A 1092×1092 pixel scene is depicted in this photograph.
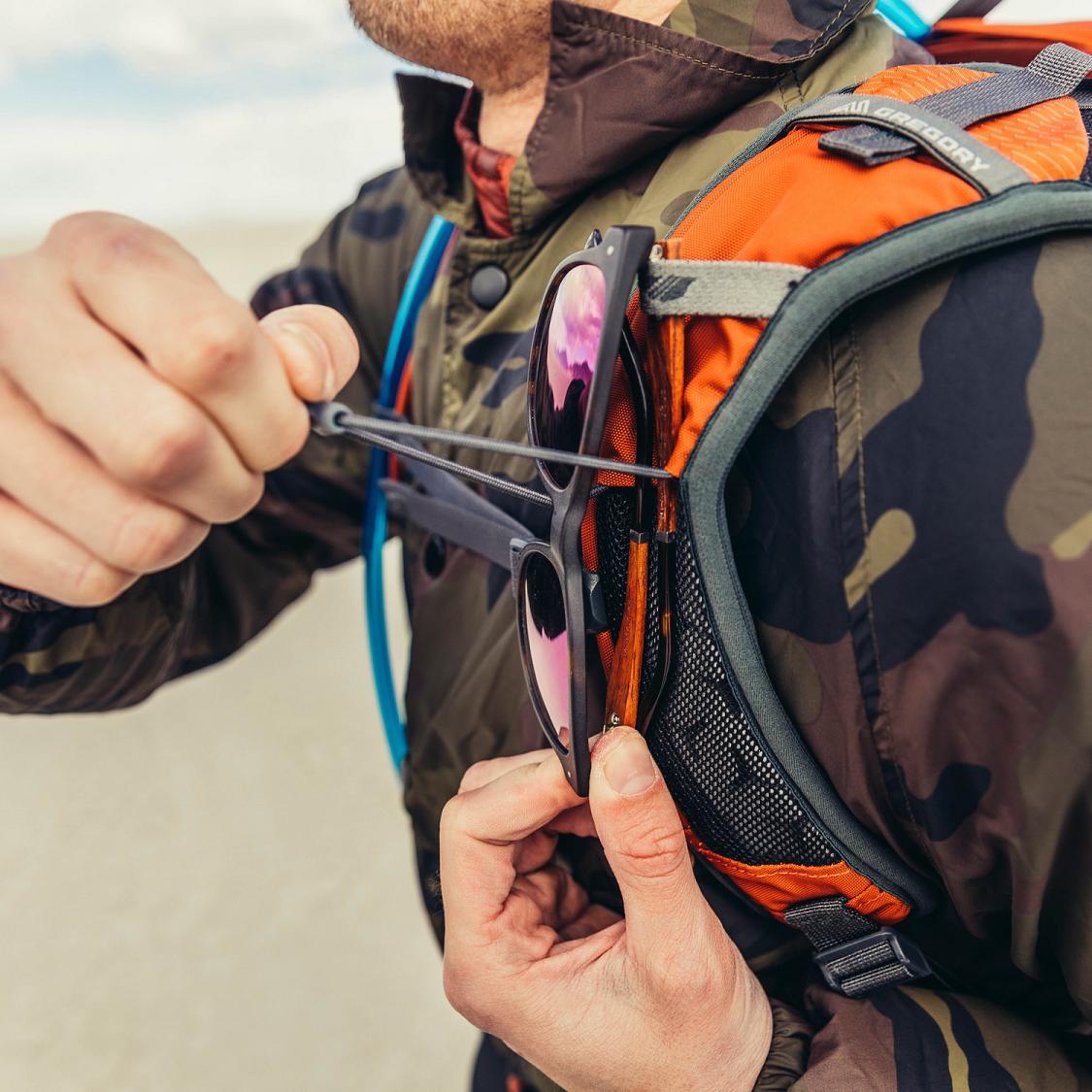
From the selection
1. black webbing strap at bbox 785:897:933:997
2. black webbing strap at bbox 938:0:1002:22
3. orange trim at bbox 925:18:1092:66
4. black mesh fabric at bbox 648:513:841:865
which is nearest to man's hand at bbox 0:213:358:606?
black mesh fabric at bbox 648:513:841:865

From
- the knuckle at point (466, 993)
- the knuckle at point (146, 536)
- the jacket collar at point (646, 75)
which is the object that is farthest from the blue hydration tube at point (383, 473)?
the knuckle at point (146, 536)

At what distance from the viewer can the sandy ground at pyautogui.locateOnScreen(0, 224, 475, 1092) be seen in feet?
5.65

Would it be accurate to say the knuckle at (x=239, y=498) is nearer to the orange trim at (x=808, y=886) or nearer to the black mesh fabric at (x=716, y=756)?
the black mesh fabric at (x=716, y=756)

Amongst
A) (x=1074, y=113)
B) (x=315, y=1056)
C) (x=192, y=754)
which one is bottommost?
(x=315, y=1056)

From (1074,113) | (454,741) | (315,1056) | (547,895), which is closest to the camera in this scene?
(1074,113)

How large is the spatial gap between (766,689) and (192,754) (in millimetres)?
2093

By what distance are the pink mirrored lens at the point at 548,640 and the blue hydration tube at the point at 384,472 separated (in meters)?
0.44

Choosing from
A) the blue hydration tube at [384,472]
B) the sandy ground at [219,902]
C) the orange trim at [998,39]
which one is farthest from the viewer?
the sandy ground at [219,902]

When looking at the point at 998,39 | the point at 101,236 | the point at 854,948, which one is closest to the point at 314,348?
the point at 101,236

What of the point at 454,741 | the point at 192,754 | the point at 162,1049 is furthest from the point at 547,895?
the point at 192,754

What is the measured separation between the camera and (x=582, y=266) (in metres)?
0.53

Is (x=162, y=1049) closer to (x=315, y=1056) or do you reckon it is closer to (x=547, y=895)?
(x=315, y=1056)

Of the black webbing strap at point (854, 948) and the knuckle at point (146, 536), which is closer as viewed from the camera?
the knuckle at point (146, 536)

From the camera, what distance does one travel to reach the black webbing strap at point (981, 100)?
19.8 inches
